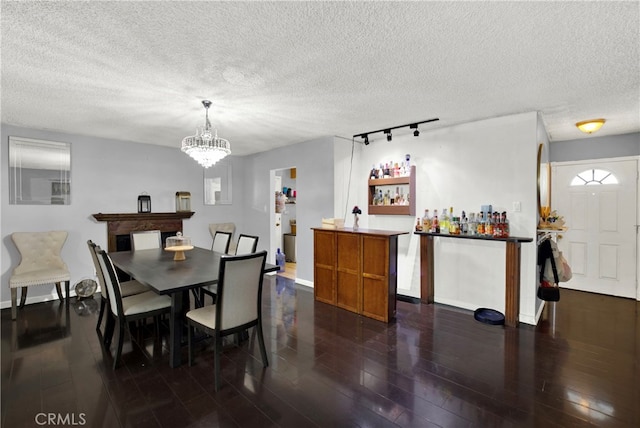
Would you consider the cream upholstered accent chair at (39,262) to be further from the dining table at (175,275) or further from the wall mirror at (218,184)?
the wall mirror at (218,184)

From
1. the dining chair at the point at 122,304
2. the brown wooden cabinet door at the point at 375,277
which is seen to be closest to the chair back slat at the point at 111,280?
the dining chair at the point at 122,304

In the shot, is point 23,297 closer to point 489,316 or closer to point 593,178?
point 489,316

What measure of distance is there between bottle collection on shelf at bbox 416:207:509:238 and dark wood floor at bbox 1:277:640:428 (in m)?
1.04

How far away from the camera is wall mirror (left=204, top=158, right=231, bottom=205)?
5910mm

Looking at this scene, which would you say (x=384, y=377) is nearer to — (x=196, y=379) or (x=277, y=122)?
(x=196, y=379)

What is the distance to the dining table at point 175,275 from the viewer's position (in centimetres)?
237

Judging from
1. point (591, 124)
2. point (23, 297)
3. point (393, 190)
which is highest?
point (591, 124)

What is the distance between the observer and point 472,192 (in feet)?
12.5

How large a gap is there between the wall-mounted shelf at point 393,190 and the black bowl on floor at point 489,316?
149 cm

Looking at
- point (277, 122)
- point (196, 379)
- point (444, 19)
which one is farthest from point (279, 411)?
point (277, 122)

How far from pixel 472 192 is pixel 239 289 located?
305 centimetres

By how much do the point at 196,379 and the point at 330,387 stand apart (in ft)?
3.36

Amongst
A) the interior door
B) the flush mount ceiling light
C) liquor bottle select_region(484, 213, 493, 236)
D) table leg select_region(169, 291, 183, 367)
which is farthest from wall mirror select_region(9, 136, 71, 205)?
the interior door

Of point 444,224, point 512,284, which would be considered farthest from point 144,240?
point 512,284
